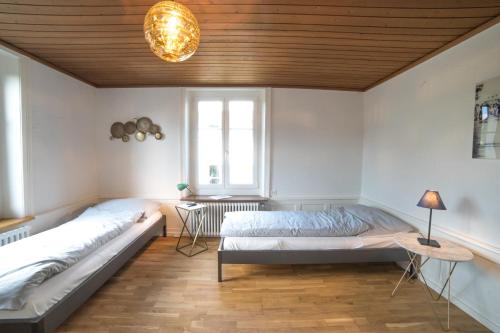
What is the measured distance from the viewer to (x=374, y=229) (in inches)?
94.8

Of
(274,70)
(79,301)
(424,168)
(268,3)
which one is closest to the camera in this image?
(268,3)

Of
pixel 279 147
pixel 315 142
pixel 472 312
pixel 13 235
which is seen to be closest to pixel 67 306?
pixel 13 235

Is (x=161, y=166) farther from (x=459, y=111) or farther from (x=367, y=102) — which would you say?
(x=459, y=111)

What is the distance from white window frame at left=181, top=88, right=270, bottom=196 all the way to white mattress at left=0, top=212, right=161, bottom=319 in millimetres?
1429

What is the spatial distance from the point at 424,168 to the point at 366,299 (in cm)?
153

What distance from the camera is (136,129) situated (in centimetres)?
337

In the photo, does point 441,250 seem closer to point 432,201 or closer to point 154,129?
point 432,201

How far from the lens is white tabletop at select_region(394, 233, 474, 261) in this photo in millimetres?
1673

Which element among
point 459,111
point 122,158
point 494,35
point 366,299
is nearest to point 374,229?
point 366,299

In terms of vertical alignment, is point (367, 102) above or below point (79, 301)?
above

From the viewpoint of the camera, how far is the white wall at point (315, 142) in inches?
135

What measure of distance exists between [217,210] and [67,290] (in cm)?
194

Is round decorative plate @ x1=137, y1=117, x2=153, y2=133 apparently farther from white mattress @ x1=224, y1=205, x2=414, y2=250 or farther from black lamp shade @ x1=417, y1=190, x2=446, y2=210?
black lamp shade @ x1=417, y1=190, x2=446, y2=210

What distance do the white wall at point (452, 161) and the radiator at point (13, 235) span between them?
431 cm
